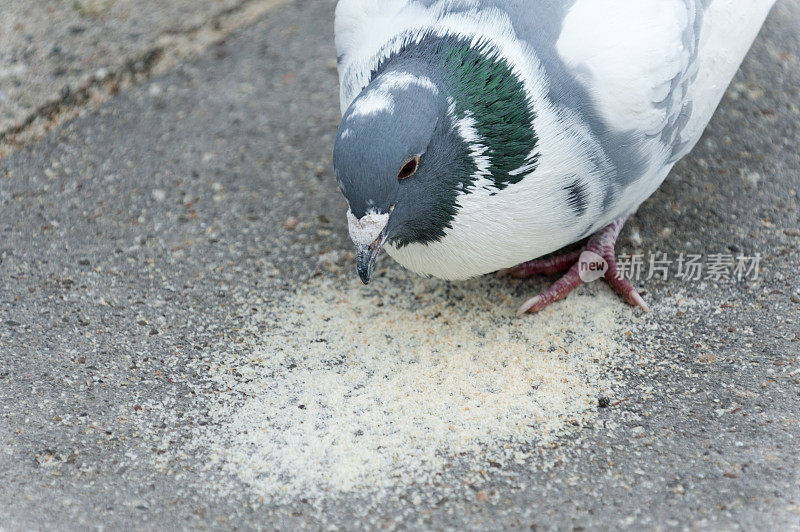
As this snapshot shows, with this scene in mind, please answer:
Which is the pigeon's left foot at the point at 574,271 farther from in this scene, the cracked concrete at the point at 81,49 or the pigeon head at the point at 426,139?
the cracked concrete at the point at 81,49

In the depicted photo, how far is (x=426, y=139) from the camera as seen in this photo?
2605 millimetres

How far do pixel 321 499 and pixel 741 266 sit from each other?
6.56 ft

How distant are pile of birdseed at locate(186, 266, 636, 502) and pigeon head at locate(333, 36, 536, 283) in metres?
0.58

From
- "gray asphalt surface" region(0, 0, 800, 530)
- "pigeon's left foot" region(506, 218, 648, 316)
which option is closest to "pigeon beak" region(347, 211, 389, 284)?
"gray asphalt surface" region(0, 0, 800, 530)

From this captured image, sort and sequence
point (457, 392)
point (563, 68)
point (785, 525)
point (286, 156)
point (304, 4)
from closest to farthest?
point (785, 525) < point (563, 68) < point (457, 392) < point (286, 156) < point (304, 4)

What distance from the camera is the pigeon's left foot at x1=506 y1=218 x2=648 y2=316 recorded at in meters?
3.45

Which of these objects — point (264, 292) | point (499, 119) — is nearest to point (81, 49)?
point (264, 292)

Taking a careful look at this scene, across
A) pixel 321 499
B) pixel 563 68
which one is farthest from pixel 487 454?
pixel 563 68

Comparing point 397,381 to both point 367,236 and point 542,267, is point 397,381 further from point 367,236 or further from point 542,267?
point 542,267

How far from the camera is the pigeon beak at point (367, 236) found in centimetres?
268

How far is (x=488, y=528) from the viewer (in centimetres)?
260

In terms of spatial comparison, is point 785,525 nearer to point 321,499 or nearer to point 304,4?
point 321,499

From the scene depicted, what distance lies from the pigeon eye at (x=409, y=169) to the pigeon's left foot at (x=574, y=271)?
0.99m

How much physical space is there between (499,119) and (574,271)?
3.32 ft
